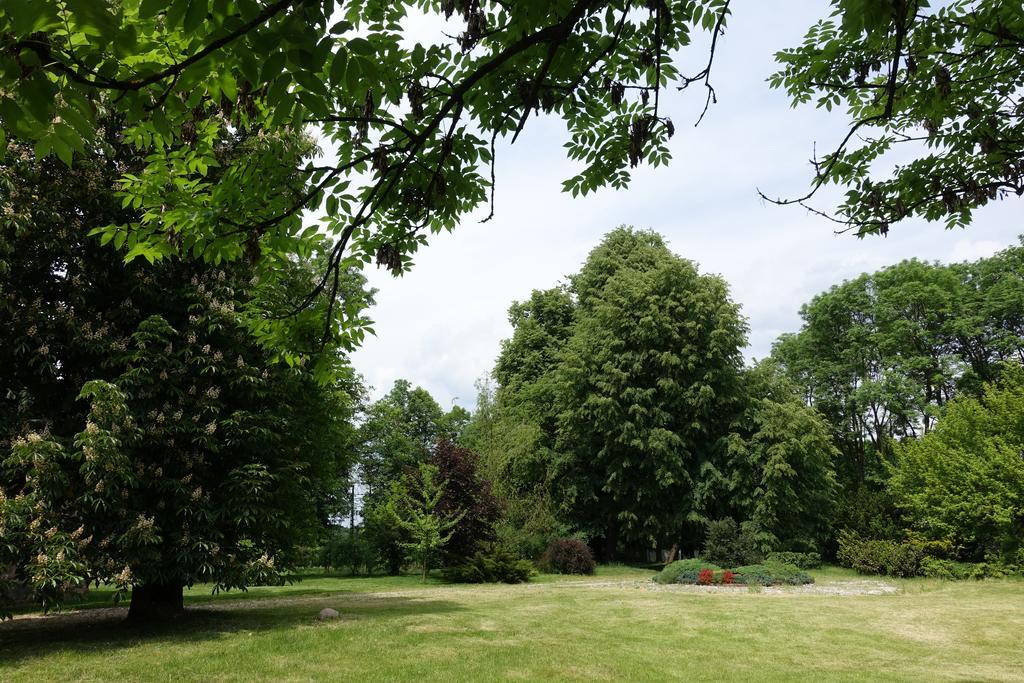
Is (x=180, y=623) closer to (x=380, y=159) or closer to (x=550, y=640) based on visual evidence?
(x=550, y=640)

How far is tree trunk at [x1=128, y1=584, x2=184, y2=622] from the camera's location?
12.1 m

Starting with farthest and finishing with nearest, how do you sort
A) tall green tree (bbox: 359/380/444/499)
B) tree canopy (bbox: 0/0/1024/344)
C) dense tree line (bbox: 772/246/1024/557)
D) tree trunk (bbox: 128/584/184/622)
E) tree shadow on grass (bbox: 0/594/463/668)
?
tall green tree (bbox: 359/380/444/499) → dense tree line (bbox: 772/246/1024/557) → tree trunk (bbox: 128/584/184/622) → tree shadow on grass (bbox: 0/594/463/668) → tree canopy (bbox: 0/0/1024/344)

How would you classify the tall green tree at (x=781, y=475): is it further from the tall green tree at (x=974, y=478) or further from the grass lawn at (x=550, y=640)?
the grass lawn at (x=550, y=640)

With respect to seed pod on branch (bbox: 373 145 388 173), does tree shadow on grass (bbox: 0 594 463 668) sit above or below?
below

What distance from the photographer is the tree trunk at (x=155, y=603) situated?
39.8ft

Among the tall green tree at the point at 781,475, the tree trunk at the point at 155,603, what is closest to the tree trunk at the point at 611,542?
→ the tall green tree at the point at 781,475

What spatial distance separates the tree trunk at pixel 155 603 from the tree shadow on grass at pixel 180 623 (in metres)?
0.23

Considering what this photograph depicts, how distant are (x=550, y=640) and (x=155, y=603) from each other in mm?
8020

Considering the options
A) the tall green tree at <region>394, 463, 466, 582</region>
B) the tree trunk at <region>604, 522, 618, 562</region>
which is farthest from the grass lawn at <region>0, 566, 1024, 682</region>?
the tree trunk at <region>604, 522, 618, 562</region>

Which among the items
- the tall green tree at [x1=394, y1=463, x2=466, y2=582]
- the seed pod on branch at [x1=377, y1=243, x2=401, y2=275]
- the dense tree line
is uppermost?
the dense tree line

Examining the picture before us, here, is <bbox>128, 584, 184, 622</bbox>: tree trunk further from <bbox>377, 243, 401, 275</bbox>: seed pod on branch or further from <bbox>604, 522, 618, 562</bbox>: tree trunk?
<bbox>604, 522, 618, 562</bbox>: tree trunk

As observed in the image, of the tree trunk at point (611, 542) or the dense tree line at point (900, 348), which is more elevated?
the dense tree line at point (900, 348)

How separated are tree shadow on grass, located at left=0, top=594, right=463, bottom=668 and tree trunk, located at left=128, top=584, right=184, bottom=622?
0.77 feet

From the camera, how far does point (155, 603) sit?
40.8ft
